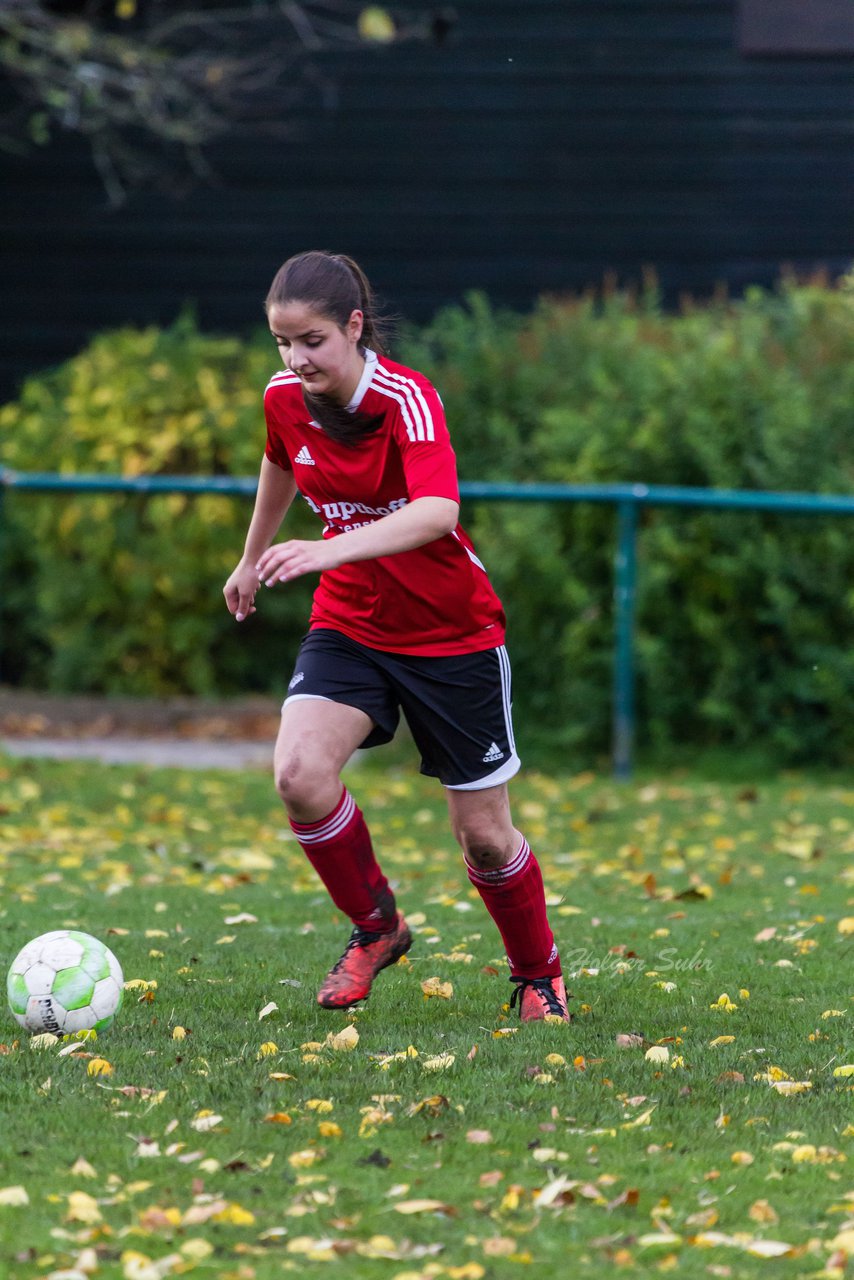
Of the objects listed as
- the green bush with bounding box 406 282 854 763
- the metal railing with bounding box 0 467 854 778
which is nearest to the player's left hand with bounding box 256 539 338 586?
the metal railing with bounding box 0 467 854 778

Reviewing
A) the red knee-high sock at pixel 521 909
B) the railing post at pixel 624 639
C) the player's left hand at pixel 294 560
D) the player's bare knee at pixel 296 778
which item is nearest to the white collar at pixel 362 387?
the player's left hand at pixel 294 560

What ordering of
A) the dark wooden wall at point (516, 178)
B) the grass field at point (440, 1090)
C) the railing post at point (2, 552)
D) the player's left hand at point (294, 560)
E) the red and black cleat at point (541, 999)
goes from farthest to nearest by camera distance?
the dark wooden wall at point (516, 178) → the railing post at point (2, 552) → the red and black cleat at point (541, 999) → the player's left hand at point (294, 560) → the grass field at point (440, 1090)

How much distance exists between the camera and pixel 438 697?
4.55m

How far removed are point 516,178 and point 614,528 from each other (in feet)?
16.5

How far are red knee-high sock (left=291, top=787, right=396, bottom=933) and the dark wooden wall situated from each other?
31.0 ft

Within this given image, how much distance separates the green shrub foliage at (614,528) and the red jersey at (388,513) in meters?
5.13

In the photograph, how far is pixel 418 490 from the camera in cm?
423

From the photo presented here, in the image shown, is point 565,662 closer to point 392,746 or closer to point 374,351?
point 392,746

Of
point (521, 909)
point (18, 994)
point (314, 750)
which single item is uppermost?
point (314, 750)

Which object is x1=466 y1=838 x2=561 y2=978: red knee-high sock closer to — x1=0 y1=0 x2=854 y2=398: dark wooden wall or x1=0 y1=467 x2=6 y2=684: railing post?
x1=0 y1=467 x2=6 y2=684: railing post

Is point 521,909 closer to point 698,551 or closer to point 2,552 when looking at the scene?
point 698,551

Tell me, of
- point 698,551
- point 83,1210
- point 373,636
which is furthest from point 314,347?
point 698,551

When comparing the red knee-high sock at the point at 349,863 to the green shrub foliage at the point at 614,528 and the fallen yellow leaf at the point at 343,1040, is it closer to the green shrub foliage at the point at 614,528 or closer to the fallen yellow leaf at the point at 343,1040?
the fallen yellow leaf at the point at 343,1040

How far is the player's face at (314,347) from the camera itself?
426 centimetres
